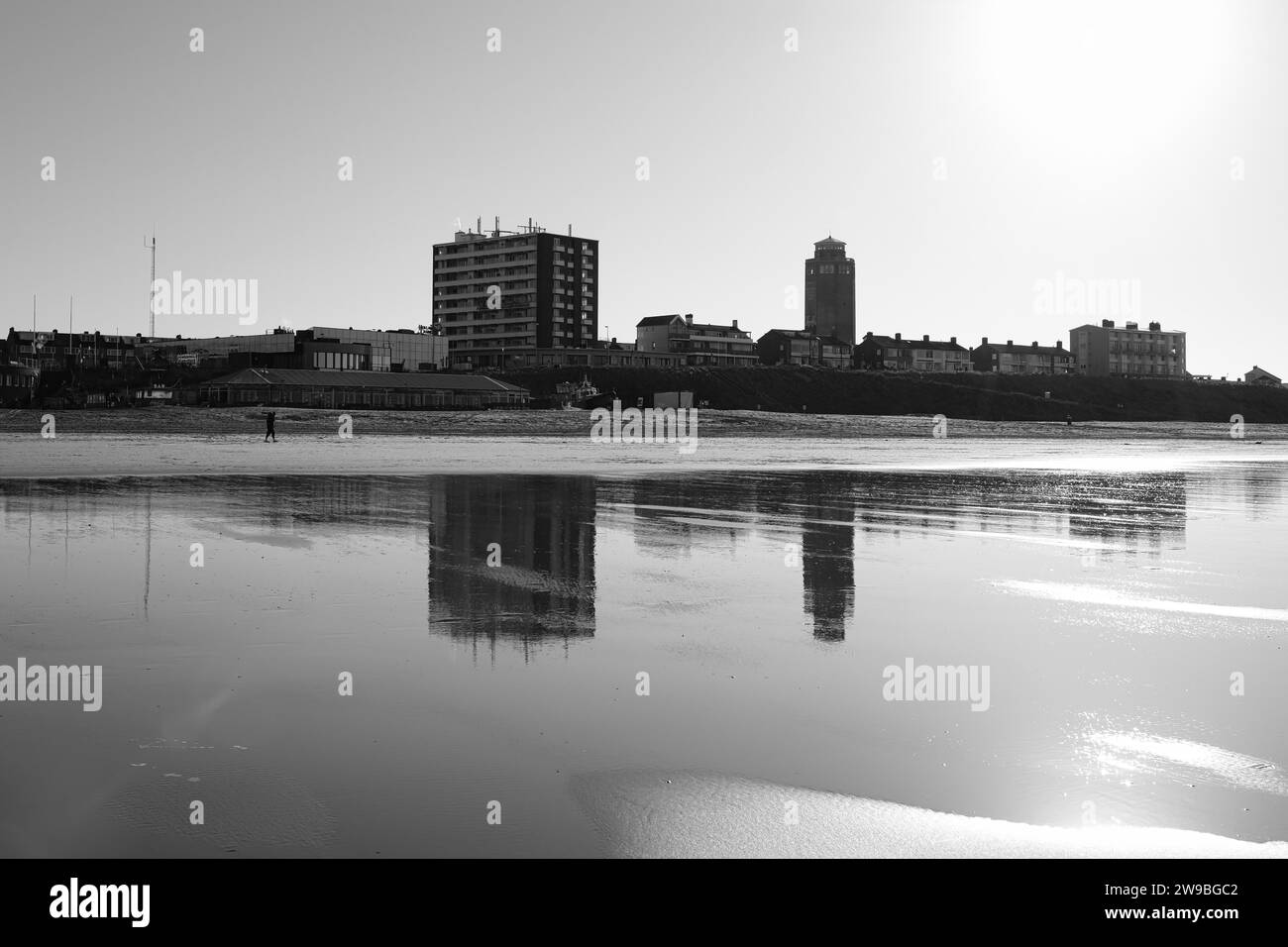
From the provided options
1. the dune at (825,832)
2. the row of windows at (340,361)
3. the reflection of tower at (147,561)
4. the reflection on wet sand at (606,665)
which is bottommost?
the dune at (825,832)

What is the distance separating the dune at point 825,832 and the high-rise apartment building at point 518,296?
171395mm

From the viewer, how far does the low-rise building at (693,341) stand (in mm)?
184375

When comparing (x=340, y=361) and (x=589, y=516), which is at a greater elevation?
(x=340, y=361)

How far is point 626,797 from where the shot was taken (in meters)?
6.20

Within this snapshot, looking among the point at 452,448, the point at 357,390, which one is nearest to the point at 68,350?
the point at 357,390

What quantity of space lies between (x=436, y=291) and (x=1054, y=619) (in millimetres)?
189748

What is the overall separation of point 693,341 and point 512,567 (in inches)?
6775

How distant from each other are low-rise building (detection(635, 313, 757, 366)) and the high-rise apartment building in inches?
351

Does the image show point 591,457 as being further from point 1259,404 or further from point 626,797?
point 1259,404

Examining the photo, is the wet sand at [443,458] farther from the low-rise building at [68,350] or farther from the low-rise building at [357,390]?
the low-rise building at [68,350]

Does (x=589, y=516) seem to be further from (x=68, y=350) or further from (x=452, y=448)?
(x=68, y=350)

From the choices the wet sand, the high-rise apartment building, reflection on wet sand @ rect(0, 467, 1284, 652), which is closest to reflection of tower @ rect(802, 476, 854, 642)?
reflection on wet sand @ rect(0, 467, 1284, 652)

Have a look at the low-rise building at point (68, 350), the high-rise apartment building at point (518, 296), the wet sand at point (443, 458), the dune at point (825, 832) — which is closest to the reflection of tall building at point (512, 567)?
the dune at point (825, 832)

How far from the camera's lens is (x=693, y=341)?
185 meters
